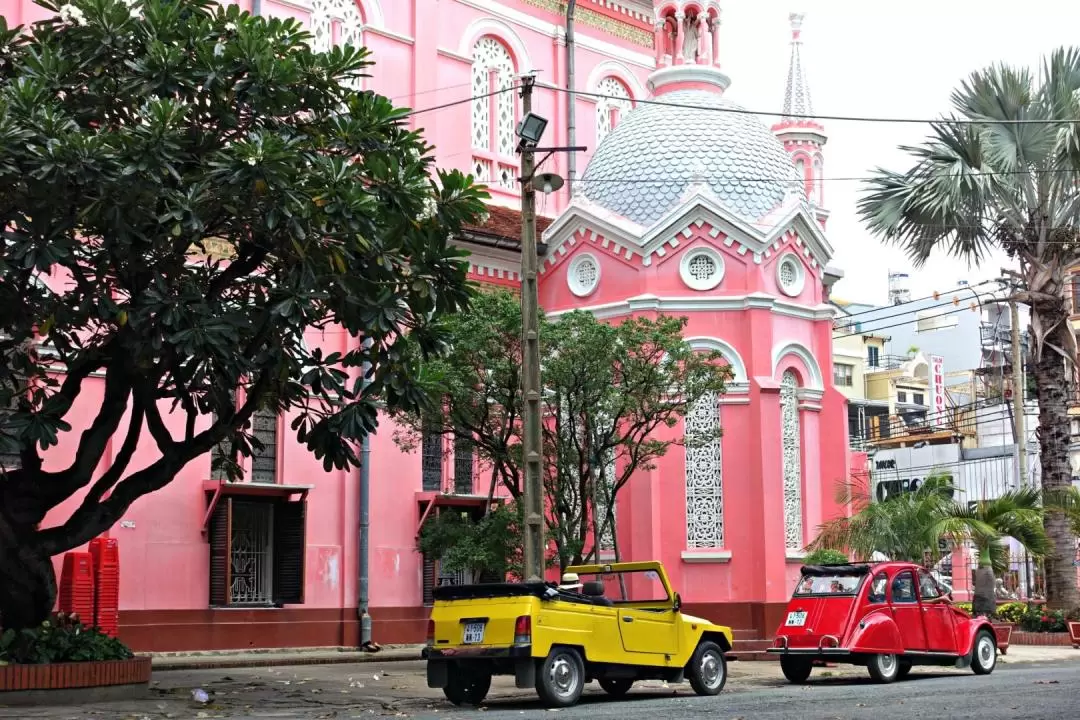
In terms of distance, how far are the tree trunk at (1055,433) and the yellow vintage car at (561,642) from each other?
10730mm

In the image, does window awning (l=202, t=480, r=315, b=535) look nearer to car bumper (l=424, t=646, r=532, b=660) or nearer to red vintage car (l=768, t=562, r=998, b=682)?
car bumper (l=424, t=646, r=532, b=660)

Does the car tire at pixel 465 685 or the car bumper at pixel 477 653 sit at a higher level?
the car bumper at pixel 477 653

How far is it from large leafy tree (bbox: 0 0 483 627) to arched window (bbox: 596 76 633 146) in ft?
56.3

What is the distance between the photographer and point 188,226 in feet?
47.4

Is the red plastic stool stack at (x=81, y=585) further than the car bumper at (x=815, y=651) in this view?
Yes

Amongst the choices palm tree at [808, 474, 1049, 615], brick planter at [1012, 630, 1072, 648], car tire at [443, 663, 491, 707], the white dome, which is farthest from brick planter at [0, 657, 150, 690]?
brick planter at [1012, 630, 1072, 648]

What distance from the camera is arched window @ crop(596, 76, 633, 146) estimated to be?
110ft

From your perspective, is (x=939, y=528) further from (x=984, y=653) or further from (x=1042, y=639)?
(x=1042, y=639)

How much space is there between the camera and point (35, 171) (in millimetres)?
13914

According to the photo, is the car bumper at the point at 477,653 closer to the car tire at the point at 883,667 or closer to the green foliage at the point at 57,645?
the green foliage at the point at 57,645

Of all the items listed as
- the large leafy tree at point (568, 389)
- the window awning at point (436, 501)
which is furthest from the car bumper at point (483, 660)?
the window awning at point (436, 501)

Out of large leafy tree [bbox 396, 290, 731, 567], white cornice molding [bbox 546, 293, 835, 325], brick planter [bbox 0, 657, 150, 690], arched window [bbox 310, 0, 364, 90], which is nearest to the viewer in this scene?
brick planter [bbox 0, 657, 150, 690]

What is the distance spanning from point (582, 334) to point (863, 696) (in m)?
7.69

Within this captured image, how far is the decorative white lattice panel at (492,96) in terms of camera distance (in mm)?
30719
